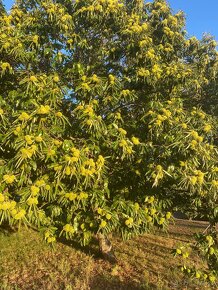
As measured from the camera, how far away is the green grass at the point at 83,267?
782cm

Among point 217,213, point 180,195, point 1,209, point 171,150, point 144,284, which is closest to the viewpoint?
point 1,209

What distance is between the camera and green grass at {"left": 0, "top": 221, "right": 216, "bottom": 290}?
25.6 ft

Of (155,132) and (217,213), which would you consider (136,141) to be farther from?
(217,213)

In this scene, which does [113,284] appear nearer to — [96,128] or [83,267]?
[83,267]

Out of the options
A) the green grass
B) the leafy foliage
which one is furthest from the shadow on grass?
the leafy foliage

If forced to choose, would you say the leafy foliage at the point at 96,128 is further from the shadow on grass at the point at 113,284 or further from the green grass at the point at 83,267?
the green grass at the point at 83,267

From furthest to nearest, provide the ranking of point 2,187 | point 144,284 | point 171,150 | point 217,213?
point 144,284 < point 217,213 < point 171,150 < point 2,187

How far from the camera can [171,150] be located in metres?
4.54

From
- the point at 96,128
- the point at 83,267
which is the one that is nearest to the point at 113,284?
the point at 83,267

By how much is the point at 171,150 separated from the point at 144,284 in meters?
4.60

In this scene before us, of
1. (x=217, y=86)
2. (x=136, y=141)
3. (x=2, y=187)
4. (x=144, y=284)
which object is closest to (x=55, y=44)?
(x=136, y=141)

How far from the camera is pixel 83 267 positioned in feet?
29.3

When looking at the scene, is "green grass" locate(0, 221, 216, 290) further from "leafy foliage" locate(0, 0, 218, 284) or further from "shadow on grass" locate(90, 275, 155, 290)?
"leafy foliage" locate(0, 0, 218, 284)

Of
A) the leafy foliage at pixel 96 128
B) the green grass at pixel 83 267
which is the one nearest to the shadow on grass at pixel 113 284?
the green grass at pixel 83 267
